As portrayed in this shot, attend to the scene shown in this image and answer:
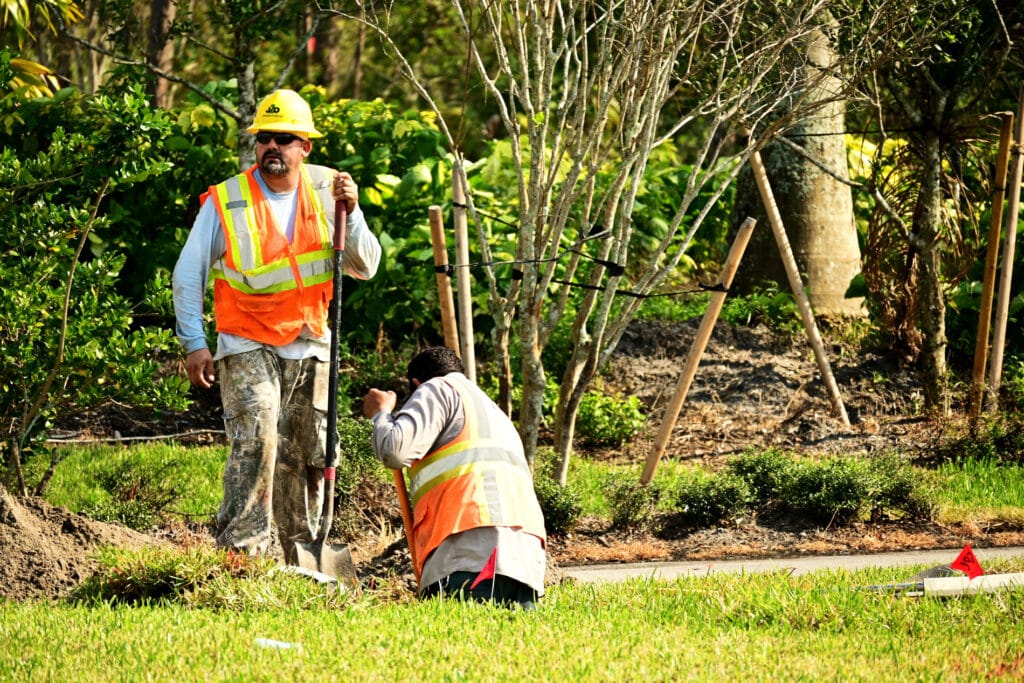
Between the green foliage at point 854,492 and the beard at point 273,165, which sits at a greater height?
the beard at point 273,165

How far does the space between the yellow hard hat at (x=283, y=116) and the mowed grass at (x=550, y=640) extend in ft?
7.42

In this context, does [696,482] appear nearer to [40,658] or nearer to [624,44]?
[624,44]

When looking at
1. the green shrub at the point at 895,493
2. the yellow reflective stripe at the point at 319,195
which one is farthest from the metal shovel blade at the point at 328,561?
the green shrub at the point at 895,493

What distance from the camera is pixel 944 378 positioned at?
11.5 meters

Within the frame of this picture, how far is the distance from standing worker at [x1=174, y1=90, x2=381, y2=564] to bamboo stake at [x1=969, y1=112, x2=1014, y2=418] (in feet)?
17.9

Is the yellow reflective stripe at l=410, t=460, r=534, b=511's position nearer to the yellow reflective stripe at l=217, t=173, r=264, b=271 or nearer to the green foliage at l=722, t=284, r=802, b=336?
the yellow reflective stripe at l=217, t=173, r=264, b=271

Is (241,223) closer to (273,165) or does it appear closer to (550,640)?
(273,165)

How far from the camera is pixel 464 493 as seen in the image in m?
6.18

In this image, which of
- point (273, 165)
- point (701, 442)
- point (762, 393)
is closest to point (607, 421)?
point (701, 442)

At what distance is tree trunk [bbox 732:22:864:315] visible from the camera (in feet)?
45.2

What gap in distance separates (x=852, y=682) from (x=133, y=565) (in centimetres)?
302

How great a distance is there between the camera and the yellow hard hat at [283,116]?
6.84m

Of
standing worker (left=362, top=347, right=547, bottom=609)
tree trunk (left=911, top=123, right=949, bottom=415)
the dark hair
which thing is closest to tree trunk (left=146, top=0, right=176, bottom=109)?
tree trunk (left=911, top=123, right=949, bottom=415)

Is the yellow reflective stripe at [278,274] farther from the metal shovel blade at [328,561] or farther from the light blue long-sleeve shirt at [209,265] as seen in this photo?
the metal shovel blade at [328,561]
